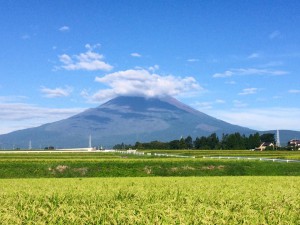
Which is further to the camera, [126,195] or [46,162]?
[46,162]

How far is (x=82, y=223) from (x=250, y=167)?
58.0 meters

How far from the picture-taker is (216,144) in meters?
196

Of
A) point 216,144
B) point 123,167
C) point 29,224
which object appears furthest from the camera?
point 216,144

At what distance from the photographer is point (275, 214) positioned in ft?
36.3

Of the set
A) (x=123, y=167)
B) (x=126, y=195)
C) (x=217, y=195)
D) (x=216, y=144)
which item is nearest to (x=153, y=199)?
(x=126, y=195)

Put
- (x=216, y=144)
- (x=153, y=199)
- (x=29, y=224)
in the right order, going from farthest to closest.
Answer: (x=216, y=144), (x=153, y=199), (x=29, y=224)

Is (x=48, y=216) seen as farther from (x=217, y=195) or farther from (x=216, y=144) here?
(x=216, y=144)

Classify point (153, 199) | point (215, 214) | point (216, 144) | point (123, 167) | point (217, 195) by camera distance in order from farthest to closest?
point (216, 144) < point (123, 167) < point (217, 195) < point (153, 199) < point (215, 214)

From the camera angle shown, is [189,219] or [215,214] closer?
[189,219]

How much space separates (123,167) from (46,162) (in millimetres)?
13335

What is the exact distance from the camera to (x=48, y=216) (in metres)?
10.7

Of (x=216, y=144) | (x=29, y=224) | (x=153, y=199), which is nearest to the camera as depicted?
(x=29, y=224)

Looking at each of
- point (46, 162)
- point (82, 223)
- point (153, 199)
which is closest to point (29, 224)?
point (82, 223)

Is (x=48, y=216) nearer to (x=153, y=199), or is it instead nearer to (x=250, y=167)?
(x=153, y=199)
